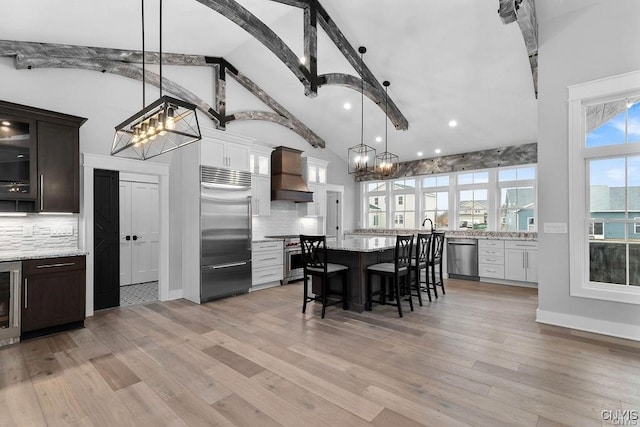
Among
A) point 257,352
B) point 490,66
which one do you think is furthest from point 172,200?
point 490,66

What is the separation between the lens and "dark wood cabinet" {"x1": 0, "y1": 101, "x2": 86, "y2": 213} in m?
3.50

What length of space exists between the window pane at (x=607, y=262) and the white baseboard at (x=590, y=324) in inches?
18.2

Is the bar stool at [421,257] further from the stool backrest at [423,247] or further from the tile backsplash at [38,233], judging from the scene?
the tile backsplash at [38,233]

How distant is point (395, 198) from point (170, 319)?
6.17 metres

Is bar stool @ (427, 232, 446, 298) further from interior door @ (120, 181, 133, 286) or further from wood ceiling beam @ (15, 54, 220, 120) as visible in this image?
interior door @ (120, 181, 133, 286)

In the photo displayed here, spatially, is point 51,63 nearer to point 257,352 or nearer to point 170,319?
point 170,319

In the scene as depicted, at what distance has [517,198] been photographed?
659 cm

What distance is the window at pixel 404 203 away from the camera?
8148 millimetres

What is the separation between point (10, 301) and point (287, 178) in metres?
4.53

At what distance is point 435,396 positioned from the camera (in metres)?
2.29

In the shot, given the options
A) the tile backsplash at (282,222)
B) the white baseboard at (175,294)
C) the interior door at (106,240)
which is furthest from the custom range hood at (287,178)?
the interior door at (106,240)

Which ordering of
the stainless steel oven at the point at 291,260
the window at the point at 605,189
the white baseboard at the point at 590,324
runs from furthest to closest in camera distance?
the stainless steel oven at the point at 291,260
the window at the point at 605,189
the white baseboard at the point at 590,324

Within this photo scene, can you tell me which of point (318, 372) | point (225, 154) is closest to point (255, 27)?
point (225, 154)

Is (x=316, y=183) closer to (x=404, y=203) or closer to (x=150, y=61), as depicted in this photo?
(x=404, y=203)
